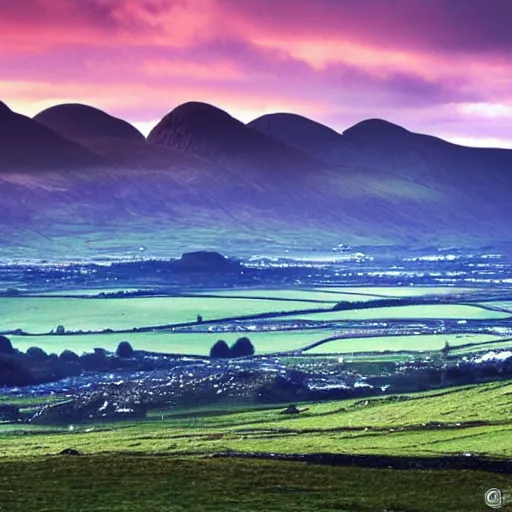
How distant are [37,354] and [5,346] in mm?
5318

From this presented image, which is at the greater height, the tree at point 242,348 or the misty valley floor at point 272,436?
the tree at point 242,348

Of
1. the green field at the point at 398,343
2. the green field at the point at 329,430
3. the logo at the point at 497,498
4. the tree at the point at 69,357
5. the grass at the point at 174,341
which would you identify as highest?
the grass at the point at 174,341

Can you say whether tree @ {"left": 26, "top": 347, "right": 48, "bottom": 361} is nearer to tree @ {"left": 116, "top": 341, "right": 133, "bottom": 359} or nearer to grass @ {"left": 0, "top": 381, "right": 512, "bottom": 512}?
tree @ {"left": 116, "top": 341, "right": 133, "bottom": 359}

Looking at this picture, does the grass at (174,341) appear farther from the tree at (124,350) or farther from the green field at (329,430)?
the green field at (329,430)

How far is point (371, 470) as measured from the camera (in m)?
76.6

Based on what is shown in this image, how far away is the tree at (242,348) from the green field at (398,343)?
6.44 m

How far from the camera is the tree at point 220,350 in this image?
165000mm

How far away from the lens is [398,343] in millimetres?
173625

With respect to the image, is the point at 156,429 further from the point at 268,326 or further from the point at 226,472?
the point at 268,326

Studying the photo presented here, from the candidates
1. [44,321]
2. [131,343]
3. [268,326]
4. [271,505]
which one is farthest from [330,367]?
[271,505]

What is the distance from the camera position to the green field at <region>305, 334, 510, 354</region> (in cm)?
16760

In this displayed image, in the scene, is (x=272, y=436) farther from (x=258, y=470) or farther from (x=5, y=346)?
(x=5, y=346)

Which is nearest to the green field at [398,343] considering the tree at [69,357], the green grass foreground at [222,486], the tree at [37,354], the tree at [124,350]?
the tree at [124,350]

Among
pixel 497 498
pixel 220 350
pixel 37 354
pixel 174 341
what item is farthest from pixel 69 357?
pixel 497 498
